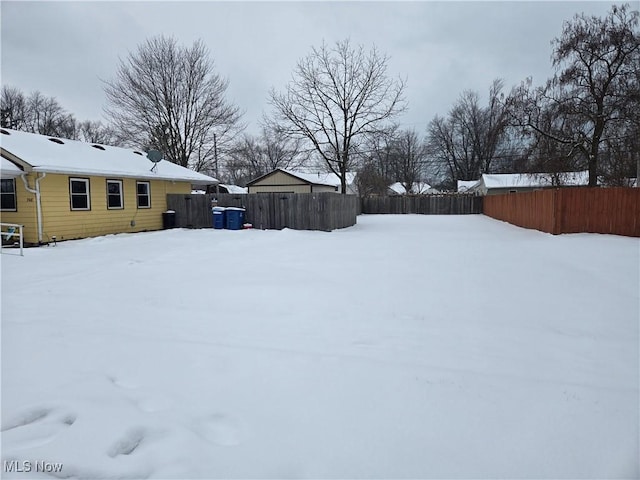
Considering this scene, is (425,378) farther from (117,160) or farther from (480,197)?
(480,197)

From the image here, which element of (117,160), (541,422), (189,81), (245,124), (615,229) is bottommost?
(541,422)

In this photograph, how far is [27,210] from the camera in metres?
11.7

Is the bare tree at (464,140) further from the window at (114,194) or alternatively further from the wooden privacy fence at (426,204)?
the window at (114,194)

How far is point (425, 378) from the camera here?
299cm

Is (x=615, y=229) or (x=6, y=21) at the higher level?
(x=6, y=21)

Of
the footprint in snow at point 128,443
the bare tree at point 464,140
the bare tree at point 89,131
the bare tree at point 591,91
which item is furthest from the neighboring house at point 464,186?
the footprint in snow at point 128,443

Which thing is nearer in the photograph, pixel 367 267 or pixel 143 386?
pixel 143 386

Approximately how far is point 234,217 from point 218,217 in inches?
28.0

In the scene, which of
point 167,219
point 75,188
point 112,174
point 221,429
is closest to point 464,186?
point 167,219

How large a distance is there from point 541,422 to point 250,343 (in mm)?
2406

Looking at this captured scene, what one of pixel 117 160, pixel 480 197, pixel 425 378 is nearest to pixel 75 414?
pixel 425 378

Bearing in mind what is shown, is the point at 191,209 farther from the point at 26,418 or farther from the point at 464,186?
the point at 464,186

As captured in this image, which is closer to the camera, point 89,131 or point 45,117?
point 45,117

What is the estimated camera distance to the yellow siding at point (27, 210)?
11602mm
